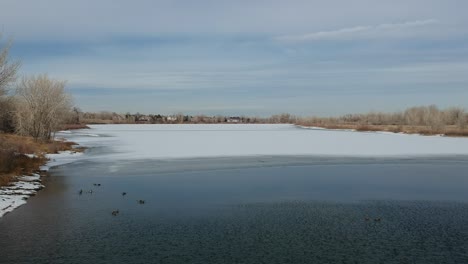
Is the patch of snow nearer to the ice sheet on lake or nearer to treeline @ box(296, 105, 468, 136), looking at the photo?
the ice sheet on lake

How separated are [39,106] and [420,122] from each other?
100010 mm

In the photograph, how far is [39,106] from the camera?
3756 cm

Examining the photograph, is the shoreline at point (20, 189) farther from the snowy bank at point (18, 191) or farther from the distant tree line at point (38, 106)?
the distant tree line at point (38, 106)

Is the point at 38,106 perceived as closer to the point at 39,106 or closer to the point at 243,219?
the point at 39,106

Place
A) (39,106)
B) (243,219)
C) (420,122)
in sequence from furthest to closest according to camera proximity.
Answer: (420,122), (39,106), (243,219)

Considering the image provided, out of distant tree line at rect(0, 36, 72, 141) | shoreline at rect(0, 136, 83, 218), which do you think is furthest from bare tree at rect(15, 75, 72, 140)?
shoreline at rect(0, 136, 83, 218)

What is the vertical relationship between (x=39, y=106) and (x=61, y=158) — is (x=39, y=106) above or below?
above

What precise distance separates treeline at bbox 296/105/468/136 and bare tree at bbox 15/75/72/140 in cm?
5464

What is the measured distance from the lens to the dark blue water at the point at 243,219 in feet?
28.0

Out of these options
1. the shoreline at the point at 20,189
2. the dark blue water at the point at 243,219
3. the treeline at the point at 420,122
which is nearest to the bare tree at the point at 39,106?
the shoreline at the point at 20,189

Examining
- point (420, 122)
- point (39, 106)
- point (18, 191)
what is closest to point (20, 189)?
point (18, 191)

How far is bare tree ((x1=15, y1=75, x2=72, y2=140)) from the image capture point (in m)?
37.2

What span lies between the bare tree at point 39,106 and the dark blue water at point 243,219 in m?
20.1

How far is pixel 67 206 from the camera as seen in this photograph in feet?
42.0
